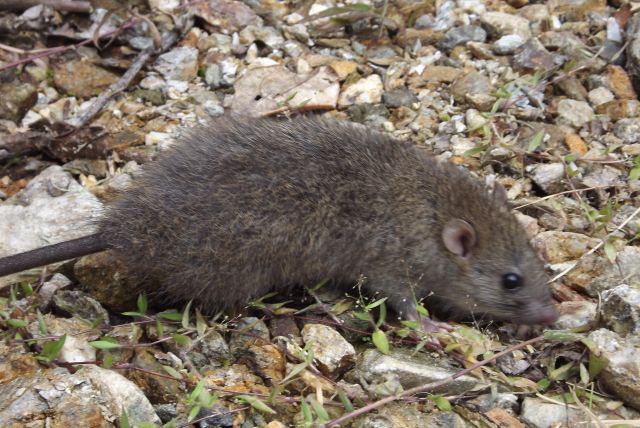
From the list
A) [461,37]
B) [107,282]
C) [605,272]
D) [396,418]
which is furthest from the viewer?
[461,37]

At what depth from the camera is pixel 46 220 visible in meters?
4.90

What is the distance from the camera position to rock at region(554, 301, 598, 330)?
14.5 feet

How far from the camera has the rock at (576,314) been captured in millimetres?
4430

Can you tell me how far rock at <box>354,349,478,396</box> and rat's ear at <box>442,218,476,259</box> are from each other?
0.87 metres

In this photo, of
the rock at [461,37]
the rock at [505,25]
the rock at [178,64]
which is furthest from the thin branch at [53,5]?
the rock at [505,25]

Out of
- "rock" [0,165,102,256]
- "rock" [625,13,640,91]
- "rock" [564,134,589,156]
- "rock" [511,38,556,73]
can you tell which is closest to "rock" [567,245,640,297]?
"rock" [564,134,589,156]

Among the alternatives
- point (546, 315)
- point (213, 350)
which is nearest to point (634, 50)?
point (546, 315)

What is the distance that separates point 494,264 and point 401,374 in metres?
1.12

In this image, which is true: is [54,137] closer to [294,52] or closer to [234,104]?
[234,104]

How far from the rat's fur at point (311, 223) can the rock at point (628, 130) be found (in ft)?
5.09

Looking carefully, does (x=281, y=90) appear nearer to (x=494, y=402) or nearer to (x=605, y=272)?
(x=605, y=272)

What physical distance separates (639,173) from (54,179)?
159 inches

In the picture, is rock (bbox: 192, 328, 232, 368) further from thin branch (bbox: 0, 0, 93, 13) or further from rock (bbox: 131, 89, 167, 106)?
thin branch (bbox: 0, 0, 93, 13)

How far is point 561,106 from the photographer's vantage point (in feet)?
19.4
